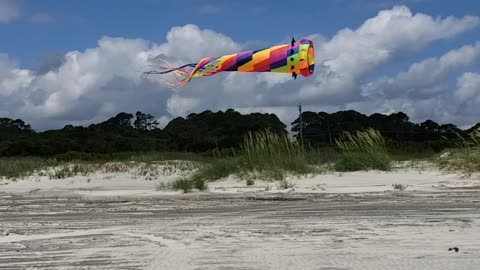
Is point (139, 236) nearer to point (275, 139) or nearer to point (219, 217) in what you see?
point (219, 217)

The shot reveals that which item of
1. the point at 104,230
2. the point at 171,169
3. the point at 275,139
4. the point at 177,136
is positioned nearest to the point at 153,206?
the point at 104,230

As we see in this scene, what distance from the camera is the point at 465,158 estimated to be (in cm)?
1919

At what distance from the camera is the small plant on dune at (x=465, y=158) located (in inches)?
734

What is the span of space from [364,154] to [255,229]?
12314 millimetres

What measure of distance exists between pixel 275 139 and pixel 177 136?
35.9 m

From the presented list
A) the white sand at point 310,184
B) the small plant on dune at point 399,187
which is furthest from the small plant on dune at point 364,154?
the small plant on dune at point 399,187

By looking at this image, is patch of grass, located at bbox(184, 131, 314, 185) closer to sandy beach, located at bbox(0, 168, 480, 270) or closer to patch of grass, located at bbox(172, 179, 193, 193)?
patch of grass, located at bbox(172, 179, 193, 193)

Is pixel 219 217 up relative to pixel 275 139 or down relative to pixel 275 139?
down

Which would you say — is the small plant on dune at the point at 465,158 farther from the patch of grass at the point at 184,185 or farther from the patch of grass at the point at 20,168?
the patch of grass at the point at 20,168

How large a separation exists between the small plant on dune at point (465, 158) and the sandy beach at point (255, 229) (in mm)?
2034

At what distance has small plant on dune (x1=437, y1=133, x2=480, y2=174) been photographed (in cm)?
1866

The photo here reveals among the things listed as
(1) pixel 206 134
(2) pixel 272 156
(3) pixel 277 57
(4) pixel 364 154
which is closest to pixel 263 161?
(2) pixel 272 156

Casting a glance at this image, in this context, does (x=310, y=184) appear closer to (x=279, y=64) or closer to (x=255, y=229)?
(x=279, y=64)

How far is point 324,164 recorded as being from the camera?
72.4 feet
